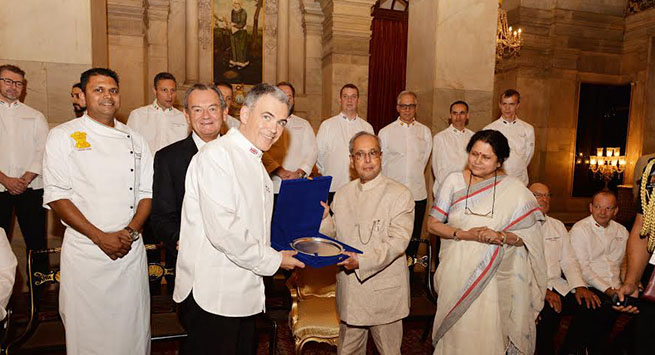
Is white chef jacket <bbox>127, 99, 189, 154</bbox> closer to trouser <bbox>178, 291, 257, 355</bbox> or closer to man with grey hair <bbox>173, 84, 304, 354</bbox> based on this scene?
man with grey hair <bbox>173, 84, 304, 354</bbox>

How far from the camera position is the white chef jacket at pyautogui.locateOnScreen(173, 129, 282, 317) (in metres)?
1.86

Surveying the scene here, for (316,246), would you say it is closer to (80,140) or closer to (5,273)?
(80,140)

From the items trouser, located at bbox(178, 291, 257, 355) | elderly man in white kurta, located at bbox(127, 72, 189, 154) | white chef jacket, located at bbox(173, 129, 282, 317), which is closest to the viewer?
white chef jacket, located at bbox(173, 129, 282, 317)

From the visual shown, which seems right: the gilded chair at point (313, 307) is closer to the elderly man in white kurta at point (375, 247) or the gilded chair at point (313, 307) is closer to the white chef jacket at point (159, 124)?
the elderly man in white kurta at point (375, 247)

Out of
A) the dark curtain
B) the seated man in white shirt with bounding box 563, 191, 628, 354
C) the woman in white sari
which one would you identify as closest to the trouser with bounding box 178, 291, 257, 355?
the woman in white sari

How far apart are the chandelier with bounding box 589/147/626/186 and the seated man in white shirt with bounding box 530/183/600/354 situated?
28.9 ft

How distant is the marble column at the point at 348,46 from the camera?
838 cm

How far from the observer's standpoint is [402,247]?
2533 mm

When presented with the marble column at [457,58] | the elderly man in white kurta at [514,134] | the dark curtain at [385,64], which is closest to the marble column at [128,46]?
the dark curtain at [385,64]

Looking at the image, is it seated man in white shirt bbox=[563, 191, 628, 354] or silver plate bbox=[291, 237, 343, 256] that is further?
seated man in white shirt bbox=[563, 191, 628, 354]

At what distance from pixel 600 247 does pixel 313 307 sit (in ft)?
8.20

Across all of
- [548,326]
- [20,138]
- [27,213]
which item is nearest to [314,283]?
[548,326]

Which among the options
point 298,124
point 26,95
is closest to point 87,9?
point 26,95

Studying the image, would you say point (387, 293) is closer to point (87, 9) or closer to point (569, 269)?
point (569, 269)
